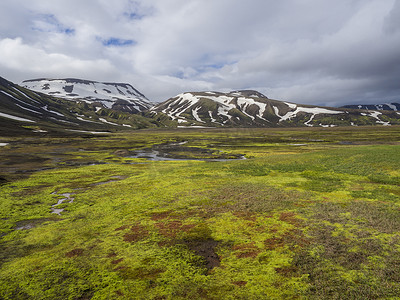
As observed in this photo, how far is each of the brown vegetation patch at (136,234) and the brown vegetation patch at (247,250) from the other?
6.89 m

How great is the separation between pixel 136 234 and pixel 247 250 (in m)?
8.37

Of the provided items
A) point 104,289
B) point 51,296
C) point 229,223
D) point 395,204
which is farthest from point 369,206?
point 51,296

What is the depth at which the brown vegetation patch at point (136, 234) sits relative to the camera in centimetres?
1590

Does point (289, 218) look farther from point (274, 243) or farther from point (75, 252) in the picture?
point (75, 252)

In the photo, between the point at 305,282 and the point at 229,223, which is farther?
the point at 229,223

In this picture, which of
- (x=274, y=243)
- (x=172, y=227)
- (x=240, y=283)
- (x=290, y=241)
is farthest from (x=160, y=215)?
(x=290, y=241)

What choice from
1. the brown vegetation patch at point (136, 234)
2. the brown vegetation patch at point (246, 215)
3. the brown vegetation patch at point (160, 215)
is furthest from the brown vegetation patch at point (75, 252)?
the brown vegetation patch at point (246, 215)

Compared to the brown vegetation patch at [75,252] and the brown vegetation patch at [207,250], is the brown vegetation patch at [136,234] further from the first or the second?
the brown vegetation patch at [207,250]

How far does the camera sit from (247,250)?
46.3 feet

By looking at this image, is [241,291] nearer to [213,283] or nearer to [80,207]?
[213,283]

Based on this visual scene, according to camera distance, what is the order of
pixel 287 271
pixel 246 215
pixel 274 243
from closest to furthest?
pixel 287 271
pixel 274 243
pixel 246 215

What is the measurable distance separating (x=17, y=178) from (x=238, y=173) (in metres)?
37.8

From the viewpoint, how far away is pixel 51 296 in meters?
10.5

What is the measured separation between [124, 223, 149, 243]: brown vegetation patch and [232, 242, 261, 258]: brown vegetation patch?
689cm
